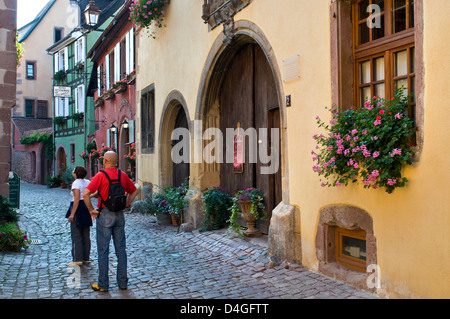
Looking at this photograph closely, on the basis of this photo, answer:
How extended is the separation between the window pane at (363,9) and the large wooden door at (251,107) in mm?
2264

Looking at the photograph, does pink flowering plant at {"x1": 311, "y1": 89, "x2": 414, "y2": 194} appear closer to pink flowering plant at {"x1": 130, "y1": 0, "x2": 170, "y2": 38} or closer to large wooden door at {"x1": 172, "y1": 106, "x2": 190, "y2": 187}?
large wooden door at {"x1": 172, "y1": 106, "x2": 190, "y2": 187}

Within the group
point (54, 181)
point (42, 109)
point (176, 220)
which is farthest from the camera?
point (42, 109)

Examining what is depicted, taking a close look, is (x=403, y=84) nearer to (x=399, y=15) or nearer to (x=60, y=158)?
(x=399, y=15)

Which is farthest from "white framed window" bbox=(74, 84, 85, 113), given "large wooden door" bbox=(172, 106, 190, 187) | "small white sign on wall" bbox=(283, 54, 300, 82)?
"small white sign on wall" bbox=(283, 54, 300, 82)

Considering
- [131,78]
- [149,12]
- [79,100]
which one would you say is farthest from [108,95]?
[79,100]

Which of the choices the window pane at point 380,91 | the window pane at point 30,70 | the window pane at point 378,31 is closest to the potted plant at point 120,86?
the window pane at point 378,31

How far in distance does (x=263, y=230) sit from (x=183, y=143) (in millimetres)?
4049

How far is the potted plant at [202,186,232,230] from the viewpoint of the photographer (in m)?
7.96

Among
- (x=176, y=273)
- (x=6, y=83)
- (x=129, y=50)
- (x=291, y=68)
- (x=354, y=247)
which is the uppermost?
(x=129, y=50)

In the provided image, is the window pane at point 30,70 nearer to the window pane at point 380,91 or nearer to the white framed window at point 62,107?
the white framed window at point 62,107

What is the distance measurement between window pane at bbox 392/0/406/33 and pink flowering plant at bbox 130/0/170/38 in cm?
685

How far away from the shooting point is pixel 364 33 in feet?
15.6

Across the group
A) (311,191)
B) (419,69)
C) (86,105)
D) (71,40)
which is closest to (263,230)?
(311,191)

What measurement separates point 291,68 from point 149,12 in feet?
19.4
